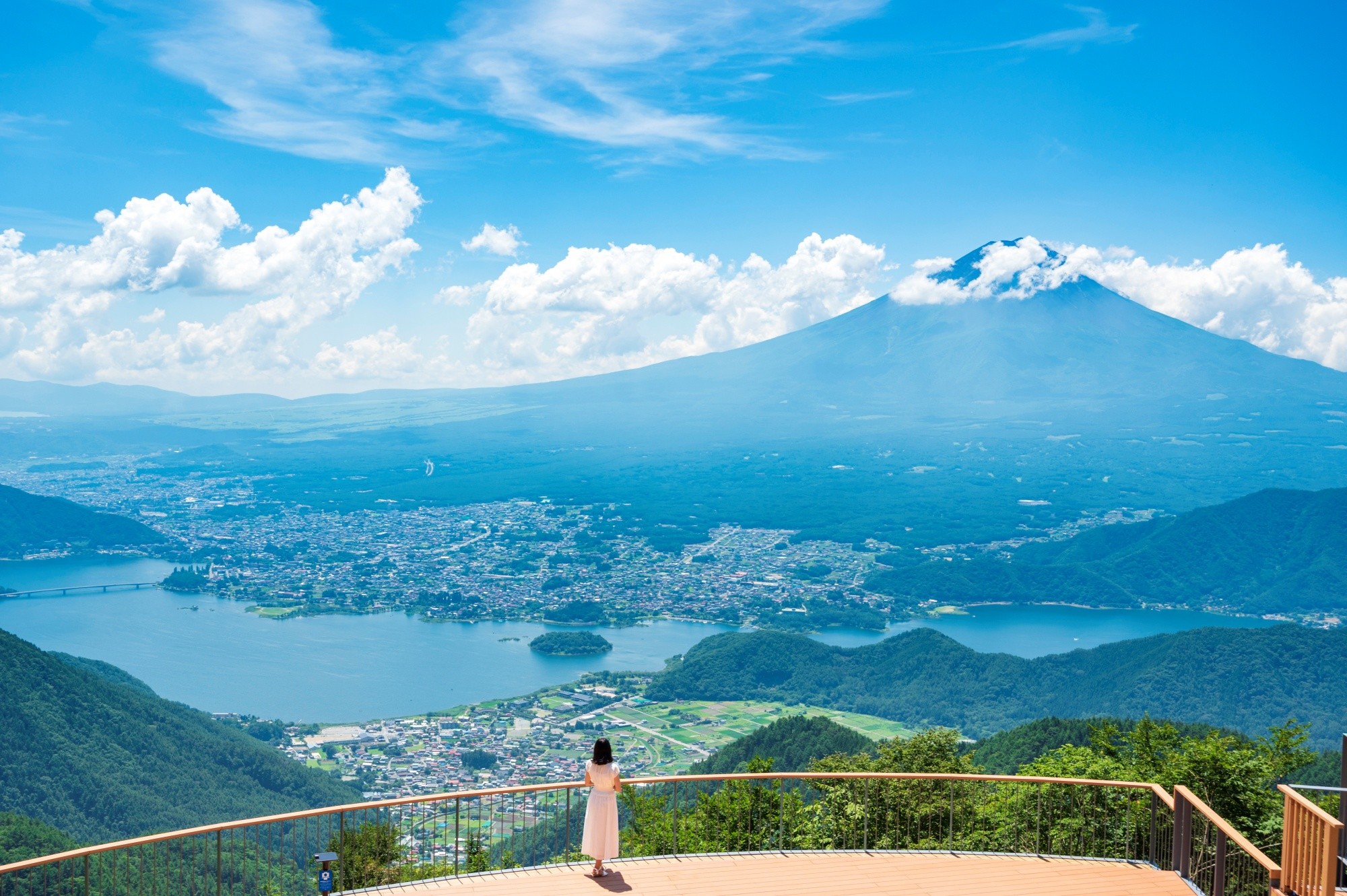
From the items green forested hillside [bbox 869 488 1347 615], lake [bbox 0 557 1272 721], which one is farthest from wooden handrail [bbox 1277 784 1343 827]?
green forested hillside [bbox 869 488 1347 615]

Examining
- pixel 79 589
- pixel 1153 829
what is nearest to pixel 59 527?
pixel 79 589

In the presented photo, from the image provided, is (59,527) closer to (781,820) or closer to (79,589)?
(79,589)

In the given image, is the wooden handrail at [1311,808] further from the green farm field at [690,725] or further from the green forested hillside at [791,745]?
the green farm field at [690,725]

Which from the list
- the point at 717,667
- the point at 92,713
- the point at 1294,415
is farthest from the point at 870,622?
the point at 1294,415

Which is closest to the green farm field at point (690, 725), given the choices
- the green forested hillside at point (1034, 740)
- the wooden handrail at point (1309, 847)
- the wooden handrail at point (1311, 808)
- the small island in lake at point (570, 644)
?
the green forested hillside at point (1034, 740)

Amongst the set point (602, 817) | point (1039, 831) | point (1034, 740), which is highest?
point (602, 817)

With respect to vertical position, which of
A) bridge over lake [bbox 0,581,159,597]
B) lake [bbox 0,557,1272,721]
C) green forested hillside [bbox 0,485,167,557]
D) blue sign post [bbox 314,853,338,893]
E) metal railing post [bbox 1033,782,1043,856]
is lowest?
lake [bbox 0,557,1272,721]

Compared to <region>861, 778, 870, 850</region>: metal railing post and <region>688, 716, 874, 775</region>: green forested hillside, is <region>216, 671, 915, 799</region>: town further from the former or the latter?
<region>861, 778, 870, 850</region>: metal railing post
